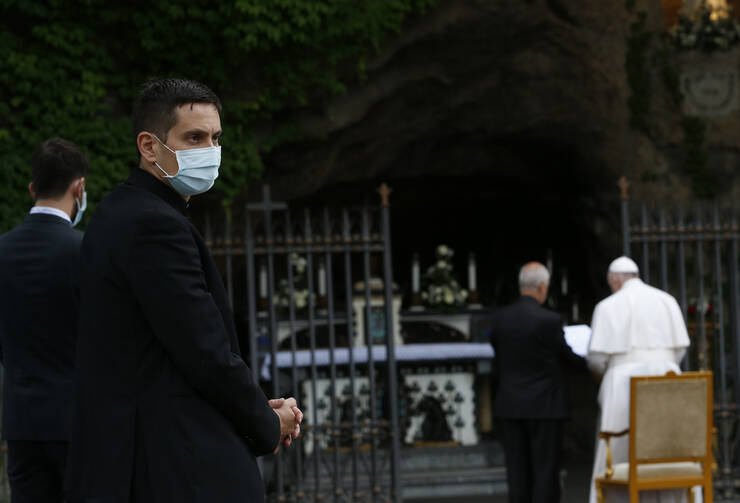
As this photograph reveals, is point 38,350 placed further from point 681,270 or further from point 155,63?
point 155,63

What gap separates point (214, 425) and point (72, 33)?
757cm

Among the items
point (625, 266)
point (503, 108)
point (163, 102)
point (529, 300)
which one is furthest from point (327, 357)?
point (163, 102)

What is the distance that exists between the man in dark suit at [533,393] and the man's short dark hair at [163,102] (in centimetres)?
469

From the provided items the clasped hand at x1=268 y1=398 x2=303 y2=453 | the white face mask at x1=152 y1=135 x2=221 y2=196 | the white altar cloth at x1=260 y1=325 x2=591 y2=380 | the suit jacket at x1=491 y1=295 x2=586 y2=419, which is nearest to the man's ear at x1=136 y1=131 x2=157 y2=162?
the white face mask at x1=152 y1=135 x2=221 y2=196

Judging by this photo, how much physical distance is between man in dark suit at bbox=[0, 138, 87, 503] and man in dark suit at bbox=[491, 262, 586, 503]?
393 cm

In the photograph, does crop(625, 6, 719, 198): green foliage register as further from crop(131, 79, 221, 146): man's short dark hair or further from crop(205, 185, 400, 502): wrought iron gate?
crop(131, 79, 221, 146): man's short dark hair

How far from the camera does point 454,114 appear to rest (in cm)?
1176

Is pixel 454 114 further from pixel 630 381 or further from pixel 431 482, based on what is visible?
pixel 630 381

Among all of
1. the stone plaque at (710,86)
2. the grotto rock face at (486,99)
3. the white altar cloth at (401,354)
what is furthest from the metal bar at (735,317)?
the stone plaque at (710,86)

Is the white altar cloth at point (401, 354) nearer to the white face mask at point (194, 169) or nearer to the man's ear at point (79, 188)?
the man's ear at point (79, 188)

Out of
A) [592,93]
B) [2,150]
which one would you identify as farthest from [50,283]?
[592,93]

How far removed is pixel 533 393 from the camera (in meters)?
6.87

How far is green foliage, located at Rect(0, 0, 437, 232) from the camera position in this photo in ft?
29.5

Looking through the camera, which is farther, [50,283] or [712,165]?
[712,165]
